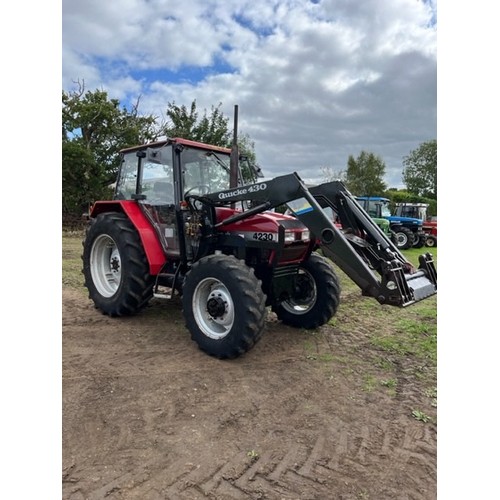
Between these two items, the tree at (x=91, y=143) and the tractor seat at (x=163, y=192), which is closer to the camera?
the tractor seat at (x=163, y=192)

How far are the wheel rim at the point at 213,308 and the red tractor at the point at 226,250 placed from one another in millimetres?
10

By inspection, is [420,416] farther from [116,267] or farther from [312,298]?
[116,267]

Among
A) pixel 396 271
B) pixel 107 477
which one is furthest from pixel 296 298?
pixel 107 477

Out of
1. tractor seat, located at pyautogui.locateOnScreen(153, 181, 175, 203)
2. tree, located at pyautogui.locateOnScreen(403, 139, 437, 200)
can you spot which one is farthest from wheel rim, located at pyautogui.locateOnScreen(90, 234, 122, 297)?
tree, located at pyautogui.locateOnScreen(403, 139, 437, 200)

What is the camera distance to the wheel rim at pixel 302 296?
515 cm

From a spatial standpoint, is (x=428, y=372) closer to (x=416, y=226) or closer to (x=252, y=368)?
(x=252, y=368)

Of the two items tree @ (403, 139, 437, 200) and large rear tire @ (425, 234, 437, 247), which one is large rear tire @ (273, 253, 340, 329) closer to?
large rear tire @ (425, 234, 437, 247)

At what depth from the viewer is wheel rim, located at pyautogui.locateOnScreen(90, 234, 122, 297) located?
5598mm

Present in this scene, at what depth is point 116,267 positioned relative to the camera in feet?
18.3

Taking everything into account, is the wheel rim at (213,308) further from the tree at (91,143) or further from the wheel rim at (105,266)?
the tree at (91,143)

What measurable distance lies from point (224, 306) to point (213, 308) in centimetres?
12

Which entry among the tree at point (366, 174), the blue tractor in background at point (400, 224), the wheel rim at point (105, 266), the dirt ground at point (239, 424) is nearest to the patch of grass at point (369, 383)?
the dirt ground at point (239, 424)

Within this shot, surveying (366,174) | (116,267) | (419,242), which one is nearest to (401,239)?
(419,242)

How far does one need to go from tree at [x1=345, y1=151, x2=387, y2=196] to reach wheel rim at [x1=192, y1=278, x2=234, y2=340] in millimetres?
30978
